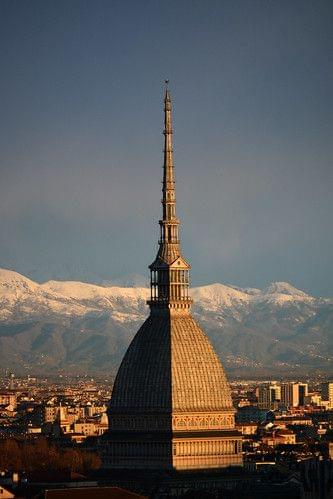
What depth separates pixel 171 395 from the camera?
109250mm

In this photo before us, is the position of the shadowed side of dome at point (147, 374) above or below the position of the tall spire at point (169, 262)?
below

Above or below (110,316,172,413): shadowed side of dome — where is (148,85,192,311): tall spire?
above

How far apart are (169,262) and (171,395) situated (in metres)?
5.23

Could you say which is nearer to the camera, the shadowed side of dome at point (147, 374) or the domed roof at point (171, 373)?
the domed roof at point (171, 373)

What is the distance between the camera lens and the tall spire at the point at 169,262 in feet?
363

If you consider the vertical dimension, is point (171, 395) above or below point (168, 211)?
below

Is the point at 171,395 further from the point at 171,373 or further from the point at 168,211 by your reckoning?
the point at 168,211

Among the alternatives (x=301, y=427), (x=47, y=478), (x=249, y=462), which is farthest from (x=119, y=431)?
(x=301, y=427)

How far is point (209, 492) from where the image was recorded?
3868 inches

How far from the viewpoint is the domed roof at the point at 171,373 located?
A: 10912 centimetres

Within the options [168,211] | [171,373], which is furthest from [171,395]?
[168,211]

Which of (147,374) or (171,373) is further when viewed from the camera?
(147,374)

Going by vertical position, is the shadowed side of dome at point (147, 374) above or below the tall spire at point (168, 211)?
below

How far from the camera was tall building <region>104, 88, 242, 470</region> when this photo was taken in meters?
109
